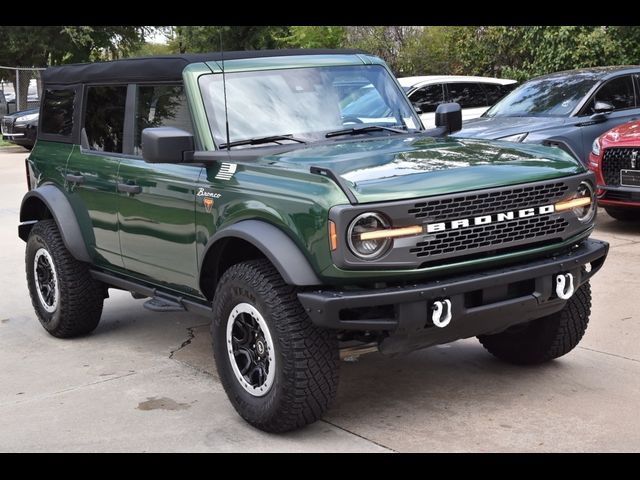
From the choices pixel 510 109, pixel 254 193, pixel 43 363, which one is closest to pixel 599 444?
pixel 254 193

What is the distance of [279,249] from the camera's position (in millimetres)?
4516

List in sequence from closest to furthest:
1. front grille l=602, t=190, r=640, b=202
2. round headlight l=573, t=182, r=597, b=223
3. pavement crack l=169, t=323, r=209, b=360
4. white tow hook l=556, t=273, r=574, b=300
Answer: white tow hook l=556, t=273, r=574, b=300, round headlight l=573, t=182, r=597, b=223, pavement crack l=169, t=323, r=209, b=360, front grille l=602, t=190, r=640, b=202

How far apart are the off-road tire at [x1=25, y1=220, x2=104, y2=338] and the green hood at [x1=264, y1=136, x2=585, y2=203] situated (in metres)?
2.19

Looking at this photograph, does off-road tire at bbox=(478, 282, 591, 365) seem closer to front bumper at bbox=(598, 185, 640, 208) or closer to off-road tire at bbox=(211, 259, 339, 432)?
off-road tire at bbox=(211, 259, 339, 432)

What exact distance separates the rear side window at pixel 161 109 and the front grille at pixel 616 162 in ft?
18.3

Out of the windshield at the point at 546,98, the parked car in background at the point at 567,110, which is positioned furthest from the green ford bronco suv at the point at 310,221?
the windshield at the point at 546,98

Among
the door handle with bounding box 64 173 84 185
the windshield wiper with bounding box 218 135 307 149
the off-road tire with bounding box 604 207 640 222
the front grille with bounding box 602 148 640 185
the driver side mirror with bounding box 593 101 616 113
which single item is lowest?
the off-road tire with bounding box 604 207 640 222

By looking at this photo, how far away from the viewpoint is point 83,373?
19.8 feet

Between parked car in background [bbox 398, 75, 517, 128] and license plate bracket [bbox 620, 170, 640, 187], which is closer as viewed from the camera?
license plate bracket [bbox 620, 170, 640, 187]

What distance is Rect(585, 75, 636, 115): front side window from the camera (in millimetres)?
11829

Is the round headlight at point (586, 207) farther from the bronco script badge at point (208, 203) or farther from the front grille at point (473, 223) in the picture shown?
the bronco script badge at point (208, 203)

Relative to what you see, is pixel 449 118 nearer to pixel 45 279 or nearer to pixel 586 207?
pixel 586 207

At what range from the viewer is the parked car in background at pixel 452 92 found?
15383 millimetres

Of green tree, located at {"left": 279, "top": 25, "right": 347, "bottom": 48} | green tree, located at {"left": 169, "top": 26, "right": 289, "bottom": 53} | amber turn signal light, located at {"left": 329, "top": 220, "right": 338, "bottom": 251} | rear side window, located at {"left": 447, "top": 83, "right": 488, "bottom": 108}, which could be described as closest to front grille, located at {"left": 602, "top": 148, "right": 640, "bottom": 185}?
rear side window, located at {"left": 447, "top": 83, "right": 488, "bottom": 108}
